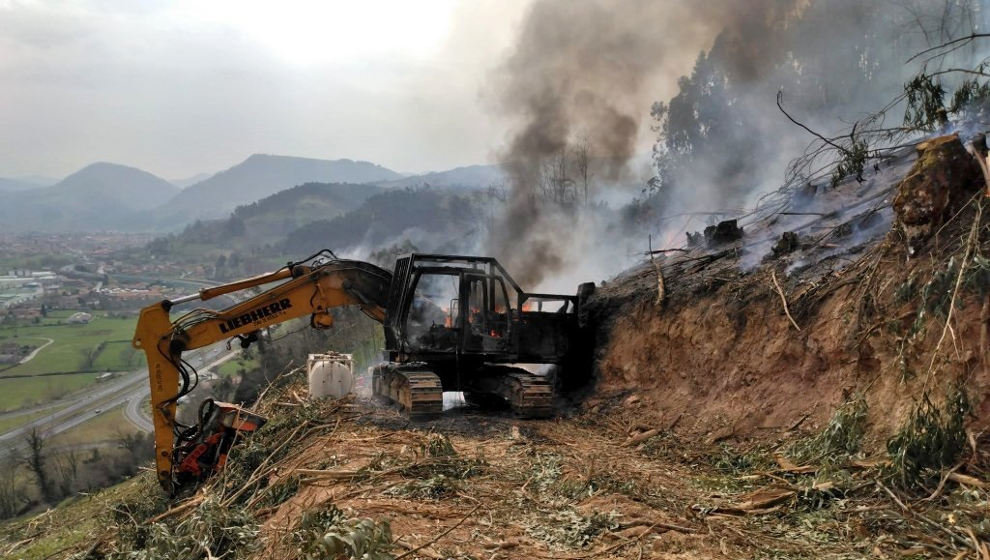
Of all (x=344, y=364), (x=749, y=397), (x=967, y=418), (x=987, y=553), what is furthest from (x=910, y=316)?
(x=344, y=364)

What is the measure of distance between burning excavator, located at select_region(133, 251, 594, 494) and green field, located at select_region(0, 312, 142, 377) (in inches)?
2574

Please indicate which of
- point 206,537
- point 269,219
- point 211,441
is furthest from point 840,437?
point 269,219

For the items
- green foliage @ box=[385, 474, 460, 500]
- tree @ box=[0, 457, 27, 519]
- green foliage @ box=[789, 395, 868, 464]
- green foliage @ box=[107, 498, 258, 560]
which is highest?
green foliage @ box=[789, 395, 868, 464]

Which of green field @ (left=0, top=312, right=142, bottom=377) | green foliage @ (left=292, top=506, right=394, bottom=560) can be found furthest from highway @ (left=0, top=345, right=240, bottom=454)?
green foliage @ (left=292, top=506, right=394, bottom=560)

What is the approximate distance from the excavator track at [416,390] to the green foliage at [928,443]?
6.50 meters

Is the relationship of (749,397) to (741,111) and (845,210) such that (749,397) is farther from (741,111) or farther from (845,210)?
(741,111)

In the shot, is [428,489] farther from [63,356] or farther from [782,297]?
[63,356]

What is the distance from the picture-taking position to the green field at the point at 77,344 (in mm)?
68250

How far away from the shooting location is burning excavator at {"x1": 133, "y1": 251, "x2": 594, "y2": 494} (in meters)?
11.2

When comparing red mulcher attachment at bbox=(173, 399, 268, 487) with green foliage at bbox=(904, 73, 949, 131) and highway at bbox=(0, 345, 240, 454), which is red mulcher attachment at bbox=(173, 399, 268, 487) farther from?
highway at bbox=(0, 345, 240, 454)

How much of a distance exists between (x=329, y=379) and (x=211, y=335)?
127 inches

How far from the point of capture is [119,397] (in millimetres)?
58219

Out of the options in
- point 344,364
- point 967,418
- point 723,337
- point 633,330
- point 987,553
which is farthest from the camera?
point 344,364

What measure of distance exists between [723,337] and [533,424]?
127 inches
